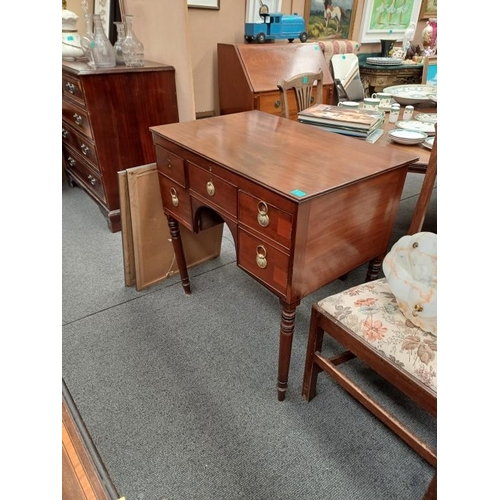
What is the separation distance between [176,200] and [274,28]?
2.32 m

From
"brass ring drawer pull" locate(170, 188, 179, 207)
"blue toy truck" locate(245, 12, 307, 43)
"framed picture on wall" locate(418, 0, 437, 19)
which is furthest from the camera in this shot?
"framed picture on wall" locate(418, 0, 437, 19)

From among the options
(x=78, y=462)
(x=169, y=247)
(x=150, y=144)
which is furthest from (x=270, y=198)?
(x=150, y=144)

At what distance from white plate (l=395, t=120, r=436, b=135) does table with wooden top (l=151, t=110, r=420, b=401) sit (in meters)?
0.60

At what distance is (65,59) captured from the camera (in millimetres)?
2367

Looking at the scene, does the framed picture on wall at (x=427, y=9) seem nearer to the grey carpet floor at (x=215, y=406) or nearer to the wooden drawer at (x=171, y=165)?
the grey carpet floor at (x=215, y=406)

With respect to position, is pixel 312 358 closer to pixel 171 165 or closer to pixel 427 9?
pixel 171 165

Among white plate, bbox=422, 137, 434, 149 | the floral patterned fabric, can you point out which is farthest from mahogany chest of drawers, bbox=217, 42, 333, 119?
the floral patterned fabric

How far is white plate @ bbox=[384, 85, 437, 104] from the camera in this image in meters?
2.25

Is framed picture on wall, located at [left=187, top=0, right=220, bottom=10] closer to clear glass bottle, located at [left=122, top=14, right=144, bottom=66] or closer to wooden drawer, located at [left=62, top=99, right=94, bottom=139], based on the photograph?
clear glass bottle, located at [left=122, top=14, right=144, bottom=66]

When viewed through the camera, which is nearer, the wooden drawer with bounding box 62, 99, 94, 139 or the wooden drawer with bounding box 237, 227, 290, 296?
the wooden drawer with bounding box 237, 227, 290, 296

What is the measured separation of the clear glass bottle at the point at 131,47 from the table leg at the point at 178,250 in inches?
46.2

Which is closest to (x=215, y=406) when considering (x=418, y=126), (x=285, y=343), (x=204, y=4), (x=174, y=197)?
(x=285, y=343)

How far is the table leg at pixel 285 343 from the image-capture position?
3.88 feet
